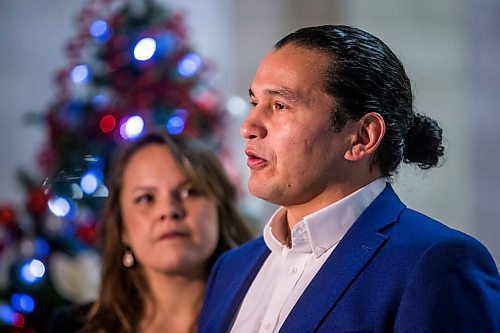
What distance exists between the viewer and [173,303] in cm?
260

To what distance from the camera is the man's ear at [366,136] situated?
6.05ft

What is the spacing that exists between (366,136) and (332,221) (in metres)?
0.20

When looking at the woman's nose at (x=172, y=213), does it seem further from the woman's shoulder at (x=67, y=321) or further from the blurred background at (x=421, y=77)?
the blurred background at (x=421, y=77)

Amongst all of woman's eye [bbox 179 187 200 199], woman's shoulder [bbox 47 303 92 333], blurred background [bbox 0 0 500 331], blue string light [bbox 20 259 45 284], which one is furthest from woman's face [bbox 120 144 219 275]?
blurred background [bbox 0 0 500 331]

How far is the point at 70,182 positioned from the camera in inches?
127

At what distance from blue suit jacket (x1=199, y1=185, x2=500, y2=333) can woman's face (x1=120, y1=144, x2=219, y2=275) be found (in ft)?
2.60

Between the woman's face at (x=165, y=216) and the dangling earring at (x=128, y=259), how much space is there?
3 centimetres

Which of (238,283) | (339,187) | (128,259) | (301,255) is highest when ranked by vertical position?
(339,187)

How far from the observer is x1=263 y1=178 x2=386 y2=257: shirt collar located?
6.06 ft

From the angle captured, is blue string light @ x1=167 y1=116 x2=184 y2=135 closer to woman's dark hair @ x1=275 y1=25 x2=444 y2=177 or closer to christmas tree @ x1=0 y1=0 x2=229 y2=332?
christmas tree @ x1=0 y1=0 x2=229 y2=332

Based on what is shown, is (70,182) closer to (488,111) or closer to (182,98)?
(182,98)

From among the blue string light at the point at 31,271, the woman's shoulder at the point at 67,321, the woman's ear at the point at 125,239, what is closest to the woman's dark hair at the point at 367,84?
A: the woman's ear at the point at 125,239

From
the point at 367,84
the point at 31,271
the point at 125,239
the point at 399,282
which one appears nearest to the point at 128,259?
the point at 125,239

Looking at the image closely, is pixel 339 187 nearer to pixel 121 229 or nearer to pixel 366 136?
pixel 366 136
